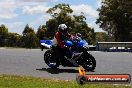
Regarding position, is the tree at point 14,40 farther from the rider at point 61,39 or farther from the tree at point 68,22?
the rider at point 61,39

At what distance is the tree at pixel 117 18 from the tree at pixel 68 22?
134 inches

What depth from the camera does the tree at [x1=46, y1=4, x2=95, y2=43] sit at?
82.2 metres

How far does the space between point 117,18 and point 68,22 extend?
8.80m

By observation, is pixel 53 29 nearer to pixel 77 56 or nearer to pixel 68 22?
pixel 68 22

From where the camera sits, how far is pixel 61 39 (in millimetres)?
A: 16484

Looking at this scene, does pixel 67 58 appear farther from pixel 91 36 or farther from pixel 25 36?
pixel 91 36

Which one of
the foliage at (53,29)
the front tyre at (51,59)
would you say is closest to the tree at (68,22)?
the foliage at (53,29)

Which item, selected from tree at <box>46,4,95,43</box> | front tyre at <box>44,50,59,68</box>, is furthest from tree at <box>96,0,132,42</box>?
front tyre at <box>44,50,59,68</box>

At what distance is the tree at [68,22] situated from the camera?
270 feet

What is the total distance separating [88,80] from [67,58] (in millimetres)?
6257

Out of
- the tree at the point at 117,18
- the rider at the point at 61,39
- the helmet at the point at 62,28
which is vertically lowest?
the rider at the point at 61,39

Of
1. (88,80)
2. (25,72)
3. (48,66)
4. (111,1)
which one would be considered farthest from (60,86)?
(111,1)

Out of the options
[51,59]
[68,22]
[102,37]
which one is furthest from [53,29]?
[51,59]

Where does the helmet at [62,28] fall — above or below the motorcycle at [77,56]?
above
